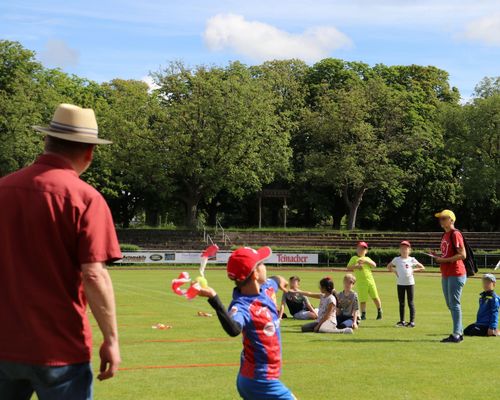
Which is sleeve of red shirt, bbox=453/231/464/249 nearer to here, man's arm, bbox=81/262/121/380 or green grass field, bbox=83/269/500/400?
green grass field, bbox=83/269/500/400

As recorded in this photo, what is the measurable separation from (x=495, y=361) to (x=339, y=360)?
2327mm

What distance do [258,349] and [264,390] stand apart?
1.07 ft

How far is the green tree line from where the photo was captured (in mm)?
64438

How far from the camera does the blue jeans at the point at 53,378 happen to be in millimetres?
4309

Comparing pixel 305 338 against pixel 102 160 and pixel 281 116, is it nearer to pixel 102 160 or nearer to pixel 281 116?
pixel 102 160

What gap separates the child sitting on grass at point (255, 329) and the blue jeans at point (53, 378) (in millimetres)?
1786

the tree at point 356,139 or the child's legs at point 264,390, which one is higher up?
the tree at point 356,139

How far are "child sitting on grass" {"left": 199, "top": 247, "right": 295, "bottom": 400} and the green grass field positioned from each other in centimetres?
286

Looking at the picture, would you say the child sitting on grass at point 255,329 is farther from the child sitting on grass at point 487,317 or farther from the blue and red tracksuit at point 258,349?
the child sitting on grass at point 487,317

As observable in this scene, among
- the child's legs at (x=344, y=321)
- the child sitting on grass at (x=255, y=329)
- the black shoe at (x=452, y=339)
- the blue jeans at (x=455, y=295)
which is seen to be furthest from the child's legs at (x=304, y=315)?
the child sitting on grass at (x=255, y=329)

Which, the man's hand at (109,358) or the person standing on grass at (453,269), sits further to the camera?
the person standing on grass at (453,269)

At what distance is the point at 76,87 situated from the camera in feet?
247

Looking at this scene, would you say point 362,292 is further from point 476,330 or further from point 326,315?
point 476,330

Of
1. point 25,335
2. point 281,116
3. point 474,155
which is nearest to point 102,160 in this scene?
point 281,116
